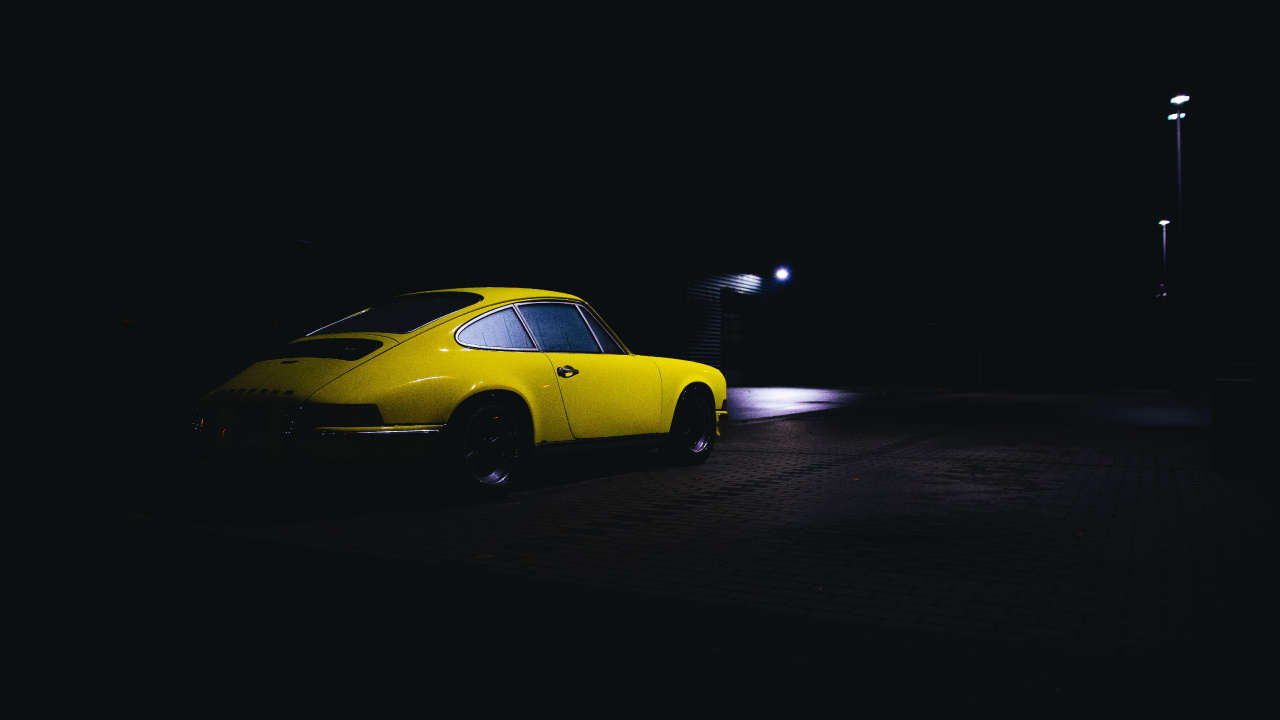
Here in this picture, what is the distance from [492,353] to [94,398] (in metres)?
10.4

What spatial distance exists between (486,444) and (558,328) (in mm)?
1489

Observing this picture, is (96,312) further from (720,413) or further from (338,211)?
(720,413)

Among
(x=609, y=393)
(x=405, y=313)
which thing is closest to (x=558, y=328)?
(x=609, y=393)

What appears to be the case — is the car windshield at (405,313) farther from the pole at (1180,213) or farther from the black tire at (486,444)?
the pole at (1180,213)

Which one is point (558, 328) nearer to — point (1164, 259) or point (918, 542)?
point (918, 542)

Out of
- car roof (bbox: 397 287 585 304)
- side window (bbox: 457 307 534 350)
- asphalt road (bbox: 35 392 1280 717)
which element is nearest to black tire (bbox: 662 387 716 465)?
asphalt road (bbox: 35 392 1280 717)

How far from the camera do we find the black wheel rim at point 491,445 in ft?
23.6

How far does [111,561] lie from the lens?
515 cm

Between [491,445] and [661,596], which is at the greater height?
[491,445]

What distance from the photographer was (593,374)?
322 inches

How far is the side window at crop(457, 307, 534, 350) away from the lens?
24.1 ft

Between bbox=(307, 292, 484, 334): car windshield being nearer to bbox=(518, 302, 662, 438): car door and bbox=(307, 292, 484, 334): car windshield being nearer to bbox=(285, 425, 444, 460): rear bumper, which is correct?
bbox=(518, 302, 662, 438): car door

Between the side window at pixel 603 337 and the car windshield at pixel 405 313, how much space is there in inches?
51.6

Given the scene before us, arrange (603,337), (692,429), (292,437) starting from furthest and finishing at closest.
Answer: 1. (692,429)
2. (603,337)
3. (292,437)
